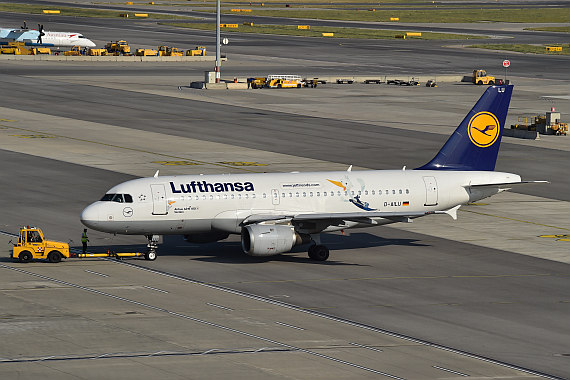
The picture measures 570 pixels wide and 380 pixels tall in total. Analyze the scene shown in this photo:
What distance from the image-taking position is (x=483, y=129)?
6212 centimetres

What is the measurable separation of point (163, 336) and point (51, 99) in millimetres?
82365

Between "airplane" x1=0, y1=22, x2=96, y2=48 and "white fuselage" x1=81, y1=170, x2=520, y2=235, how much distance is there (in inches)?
4802

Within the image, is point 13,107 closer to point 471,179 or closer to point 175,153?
point 175,153

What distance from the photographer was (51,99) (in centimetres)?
12000

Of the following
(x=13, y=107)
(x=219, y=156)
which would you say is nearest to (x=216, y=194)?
(x=219, y=156)

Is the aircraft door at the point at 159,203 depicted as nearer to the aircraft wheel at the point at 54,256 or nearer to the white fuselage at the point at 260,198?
the white fuselage at the point at 260,198

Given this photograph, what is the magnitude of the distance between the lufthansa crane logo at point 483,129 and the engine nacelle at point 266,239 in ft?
43.6

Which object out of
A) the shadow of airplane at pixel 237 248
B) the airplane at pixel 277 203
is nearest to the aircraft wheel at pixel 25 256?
the airplane at pixel 277 203

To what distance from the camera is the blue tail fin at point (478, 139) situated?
6122 cm

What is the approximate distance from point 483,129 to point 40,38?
121657 mm

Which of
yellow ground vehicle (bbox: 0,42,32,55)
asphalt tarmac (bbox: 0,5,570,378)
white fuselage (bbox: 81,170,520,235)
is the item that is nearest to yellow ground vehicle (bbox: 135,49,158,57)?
yellow ground vehicle (bbox: 0,42,32,55)

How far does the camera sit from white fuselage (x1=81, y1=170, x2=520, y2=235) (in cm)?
5356

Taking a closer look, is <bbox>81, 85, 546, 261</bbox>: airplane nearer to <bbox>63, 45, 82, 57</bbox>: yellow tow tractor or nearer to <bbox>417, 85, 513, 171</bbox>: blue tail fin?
<bbox>417, 85, 513, 171</bbox>: blue tail fin

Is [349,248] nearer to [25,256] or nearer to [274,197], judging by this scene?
[274,197]
